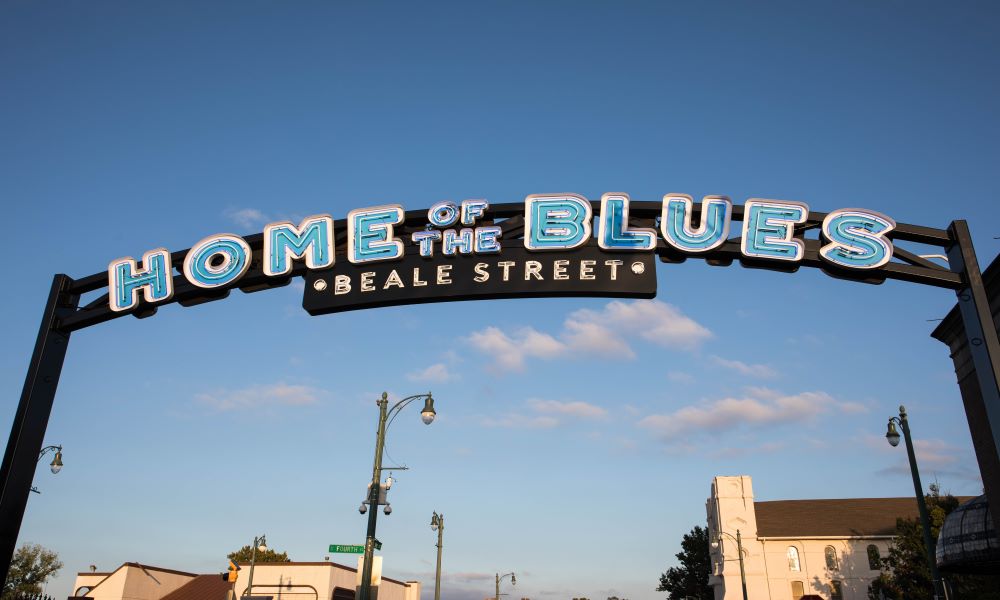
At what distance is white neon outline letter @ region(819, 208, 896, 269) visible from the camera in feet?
43.3

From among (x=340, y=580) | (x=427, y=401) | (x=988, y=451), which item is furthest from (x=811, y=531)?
(x=427, y=401)

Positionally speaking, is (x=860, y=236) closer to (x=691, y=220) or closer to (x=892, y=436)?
(x=691, y=220)

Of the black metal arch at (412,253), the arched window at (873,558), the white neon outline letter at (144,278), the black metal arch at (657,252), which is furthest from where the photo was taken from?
the arched window at (873,558)

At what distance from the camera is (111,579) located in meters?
50.2

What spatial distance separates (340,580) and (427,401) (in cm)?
3078

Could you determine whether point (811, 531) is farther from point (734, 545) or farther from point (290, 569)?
point (290, 569)

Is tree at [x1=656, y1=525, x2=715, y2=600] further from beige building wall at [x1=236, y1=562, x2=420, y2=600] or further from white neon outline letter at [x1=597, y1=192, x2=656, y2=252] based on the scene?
white neon outline letter at [x1=597, y1=192, x2=656, y2=252]

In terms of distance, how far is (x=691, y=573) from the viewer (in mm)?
95562

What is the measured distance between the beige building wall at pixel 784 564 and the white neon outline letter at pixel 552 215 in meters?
71.9

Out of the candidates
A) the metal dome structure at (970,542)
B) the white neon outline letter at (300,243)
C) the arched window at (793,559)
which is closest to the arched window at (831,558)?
the arched window at (793,559)

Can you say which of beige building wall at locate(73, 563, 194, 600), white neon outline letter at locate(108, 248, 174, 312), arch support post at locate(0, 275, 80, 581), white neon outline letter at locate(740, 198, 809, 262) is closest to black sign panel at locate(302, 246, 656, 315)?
white neon outline letter at locate(740, 198, 809, 262)

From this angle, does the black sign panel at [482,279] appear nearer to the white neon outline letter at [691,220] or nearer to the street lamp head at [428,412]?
the white neon outline letter at [691,220]

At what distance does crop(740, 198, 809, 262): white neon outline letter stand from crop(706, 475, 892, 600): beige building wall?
71348 mm

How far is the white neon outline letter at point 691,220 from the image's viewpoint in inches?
549
